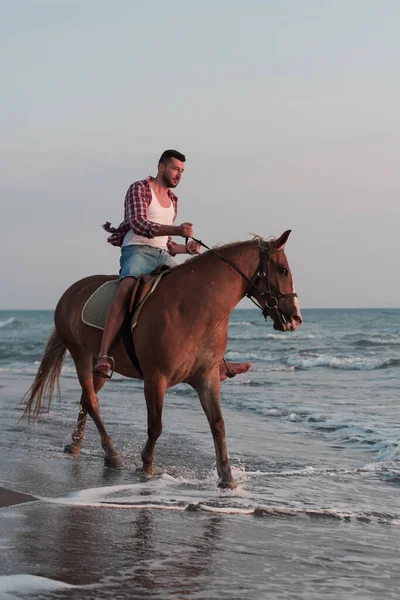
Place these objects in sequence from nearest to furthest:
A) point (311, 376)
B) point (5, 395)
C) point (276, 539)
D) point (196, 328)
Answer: point (276, 539) < point (196, 328) < point (5, 395) < point (311, 376)

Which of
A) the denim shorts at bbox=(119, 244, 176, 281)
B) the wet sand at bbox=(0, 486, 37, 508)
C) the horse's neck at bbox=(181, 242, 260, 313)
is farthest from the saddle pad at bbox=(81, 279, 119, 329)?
the wet sand at bbox=(0, 486, 37, 508)

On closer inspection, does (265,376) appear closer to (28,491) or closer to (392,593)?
(28,491)

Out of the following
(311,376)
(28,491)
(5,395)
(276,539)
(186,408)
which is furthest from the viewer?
(311,376)

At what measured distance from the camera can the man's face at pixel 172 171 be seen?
680 centimetres

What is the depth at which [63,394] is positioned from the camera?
15406 millimetres

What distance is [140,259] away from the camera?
22.6 feet

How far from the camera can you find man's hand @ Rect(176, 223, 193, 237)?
6496mm

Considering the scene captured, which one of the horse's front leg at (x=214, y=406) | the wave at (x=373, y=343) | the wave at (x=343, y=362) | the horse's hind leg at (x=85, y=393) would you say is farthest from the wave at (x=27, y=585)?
the wave at (x=373, y=343)

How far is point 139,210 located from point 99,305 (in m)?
0.96

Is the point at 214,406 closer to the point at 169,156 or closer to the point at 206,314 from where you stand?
the point at 206,314

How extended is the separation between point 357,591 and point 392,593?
16 centimetres

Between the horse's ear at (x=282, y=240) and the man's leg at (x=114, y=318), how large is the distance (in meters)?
1.23

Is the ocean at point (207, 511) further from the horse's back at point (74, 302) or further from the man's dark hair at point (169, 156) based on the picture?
the man's dark hair at point (169, 156)

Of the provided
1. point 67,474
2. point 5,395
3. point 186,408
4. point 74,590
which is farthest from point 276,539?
point 5,395
